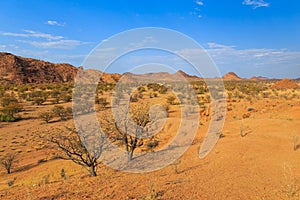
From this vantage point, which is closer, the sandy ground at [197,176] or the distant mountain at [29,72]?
the sandy ground at [197,176]

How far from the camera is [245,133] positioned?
38.2 feet

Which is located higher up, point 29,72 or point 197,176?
point 29,72

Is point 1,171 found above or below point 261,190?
below

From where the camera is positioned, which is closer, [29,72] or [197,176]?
[197,176]

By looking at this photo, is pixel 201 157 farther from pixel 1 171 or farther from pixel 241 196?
pixel 1 171

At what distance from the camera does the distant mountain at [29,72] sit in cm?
6501

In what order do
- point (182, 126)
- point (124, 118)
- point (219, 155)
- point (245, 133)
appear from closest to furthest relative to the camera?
point (219, 155) < point (124, 118) < point (245, 133) < point (182, 126)

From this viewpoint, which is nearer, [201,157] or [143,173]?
[143,173]

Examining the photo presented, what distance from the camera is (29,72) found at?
7144 centimetres

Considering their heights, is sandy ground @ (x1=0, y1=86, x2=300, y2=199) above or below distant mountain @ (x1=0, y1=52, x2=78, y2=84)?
below

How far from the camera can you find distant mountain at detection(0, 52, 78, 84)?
6501 cm

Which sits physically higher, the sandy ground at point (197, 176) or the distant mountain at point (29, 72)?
the distant mountain at point (29, 72)

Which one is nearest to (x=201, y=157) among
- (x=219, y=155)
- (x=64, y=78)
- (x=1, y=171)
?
(x=219, y=155)

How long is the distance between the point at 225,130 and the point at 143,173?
725cm
